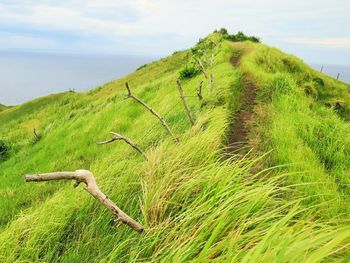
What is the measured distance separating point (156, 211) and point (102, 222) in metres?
0.67

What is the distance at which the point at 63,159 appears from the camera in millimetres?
11266

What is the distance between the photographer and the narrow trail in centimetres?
590

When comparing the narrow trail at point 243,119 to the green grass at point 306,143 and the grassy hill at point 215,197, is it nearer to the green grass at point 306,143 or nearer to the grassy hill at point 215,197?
the grassy hill at point 215,197

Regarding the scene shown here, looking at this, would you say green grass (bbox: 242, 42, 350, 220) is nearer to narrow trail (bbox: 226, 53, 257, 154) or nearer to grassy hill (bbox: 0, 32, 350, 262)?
grassy hill (bbox: 0, 32, 350, 262)

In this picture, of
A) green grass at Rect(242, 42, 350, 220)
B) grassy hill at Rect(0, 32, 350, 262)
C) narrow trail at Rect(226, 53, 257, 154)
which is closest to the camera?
grassy hill at Rect(0, 32, 350, 262)

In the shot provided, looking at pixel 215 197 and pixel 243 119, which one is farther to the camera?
pixel 243 119

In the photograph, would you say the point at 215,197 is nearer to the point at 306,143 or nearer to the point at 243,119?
the point at 306,143

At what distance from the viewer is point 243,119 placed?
7.57 meters

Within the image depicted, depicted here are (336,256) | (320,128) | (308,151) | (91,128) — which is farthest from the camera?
(91,128)

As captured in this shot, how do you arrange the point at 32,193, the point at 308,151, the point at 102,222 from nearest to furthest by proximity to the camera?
the point at 102,222 < the point at 308,151 < the point at 32,193

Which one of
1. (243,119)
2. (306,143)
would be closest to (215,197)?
(306,143)

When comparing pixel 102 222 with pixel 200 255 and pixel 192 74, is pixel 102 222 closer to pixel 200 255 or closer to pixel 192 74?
pixel 200 255

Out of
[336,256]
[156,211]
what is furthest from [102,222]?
[336,256]

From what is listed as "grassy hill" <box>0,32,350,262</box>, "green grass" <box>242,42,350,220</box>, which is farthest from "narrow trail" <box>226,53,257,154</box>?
"green grass" <box>242,42,350,220</box>
